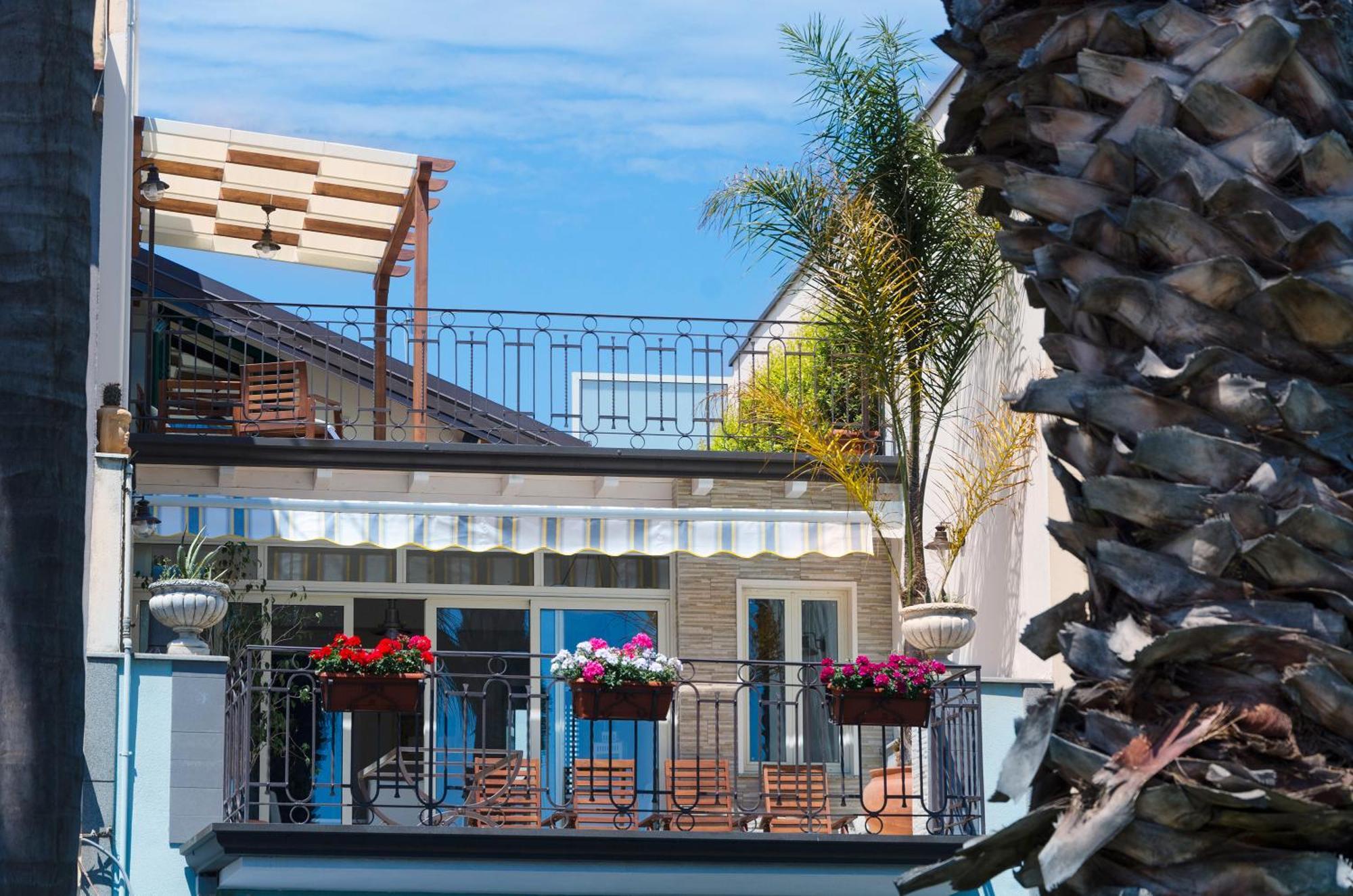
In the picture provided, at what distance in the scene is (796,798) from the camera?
11875 millimetres

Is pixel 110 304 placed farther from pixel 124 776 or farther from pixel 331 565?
pixel 331 565

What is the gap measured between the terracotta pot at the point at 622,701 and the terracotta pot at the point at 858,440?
13.3 ft

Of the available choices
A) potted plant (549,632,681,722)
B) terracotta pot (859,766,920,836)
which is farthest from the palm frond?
potted plant (549,632,681,722)

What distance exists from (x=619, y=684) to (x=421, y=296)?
4956 millimetres

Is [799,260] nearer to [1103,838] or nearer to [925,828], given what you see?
[925,828]

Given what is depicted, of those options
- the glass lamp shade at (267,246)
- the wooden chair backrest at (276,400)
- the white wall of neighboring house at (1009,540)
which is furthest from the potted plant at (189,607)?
the glass lamp shade at (267,246)

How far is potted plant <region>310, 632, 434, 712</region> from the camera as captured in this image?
1120 cm

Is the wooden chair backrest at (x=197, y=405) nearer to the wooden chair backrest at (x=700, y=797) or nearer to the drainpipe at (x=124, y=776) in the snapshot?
the drainpipe at (x=124, y=776)

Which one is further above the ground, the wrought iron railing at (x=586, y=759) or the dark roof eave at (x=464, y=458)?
the dark roof eave at (x=464, y=458)

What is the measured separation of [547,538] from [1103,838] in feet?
39.4

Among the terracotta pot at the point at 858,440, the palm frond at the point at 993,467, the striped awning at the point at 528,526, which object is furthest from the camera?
the terracotta pot at the point at 858,440

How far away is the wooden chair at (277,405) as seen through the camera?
14992mm

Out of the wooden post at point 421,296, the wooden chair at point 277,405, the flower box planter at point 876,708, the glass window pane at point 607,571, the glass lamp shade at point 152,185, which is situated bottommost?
the flower box planter at point 876,708

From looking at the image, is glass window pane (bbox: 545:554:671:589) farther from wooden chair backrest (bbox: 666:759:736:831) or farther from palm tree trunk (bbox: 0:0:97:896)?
palm tree trunk (bbox: 0:0:97:896)
